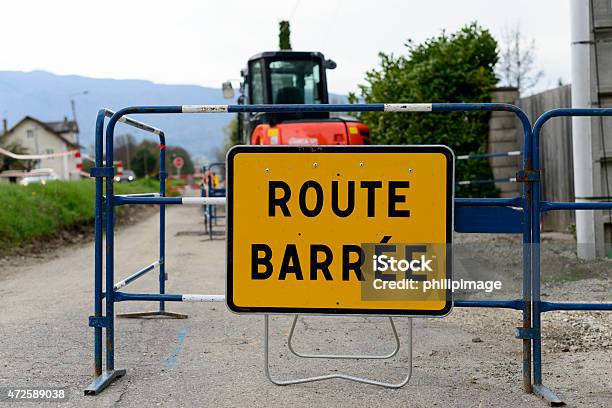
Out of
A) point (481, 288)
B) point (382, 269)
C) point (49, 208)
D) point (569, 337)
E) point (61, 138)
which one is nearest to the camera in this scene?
point (382, 269)

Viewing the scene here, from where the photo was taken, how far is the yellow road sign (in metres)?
5.26

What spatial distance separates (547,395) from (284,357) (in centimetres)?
203

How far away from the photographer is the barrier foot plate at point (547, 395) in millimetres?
5020

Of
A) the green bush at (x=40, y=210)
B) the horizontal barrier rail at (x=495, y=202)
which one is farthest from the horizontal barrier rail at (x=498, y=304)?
the green bush at (x=40, y=210)

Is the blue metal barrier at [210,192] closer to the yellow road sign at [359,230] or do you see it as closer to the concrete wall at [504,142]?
the concrete wall at [504,142]

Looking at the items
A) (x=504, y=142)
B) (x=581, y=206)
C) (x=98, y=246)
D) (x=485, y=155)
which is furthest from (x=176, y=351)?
(x=504, y=142)

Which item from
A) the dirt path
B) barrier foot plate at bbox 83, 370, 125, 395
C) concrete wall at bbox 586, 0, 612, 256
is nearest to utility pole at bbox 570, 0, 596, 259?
concrete wall at bbox 586, 0, 612, 256

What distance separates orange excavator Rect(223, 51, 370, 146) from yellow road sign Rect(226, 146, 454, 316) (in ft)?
28.3

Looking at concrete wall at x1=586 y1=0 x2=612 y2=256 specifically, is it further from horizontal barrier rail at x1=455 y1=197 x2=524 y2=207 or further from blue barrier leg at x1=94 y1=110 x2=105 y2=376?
blue barrier leg at x1=94 y1=110 x2=105 y2=376

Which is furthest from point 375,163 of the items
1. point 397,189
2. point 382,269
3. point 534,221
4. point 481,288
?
point 481,288

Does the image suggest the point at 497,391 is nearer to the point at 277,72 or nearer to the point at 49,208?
the point at 277,72

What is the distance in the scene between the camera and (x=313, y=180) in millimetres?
5297

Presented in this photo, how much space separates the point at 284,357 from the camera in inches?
252

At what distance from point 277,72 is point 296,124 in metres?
1.63
